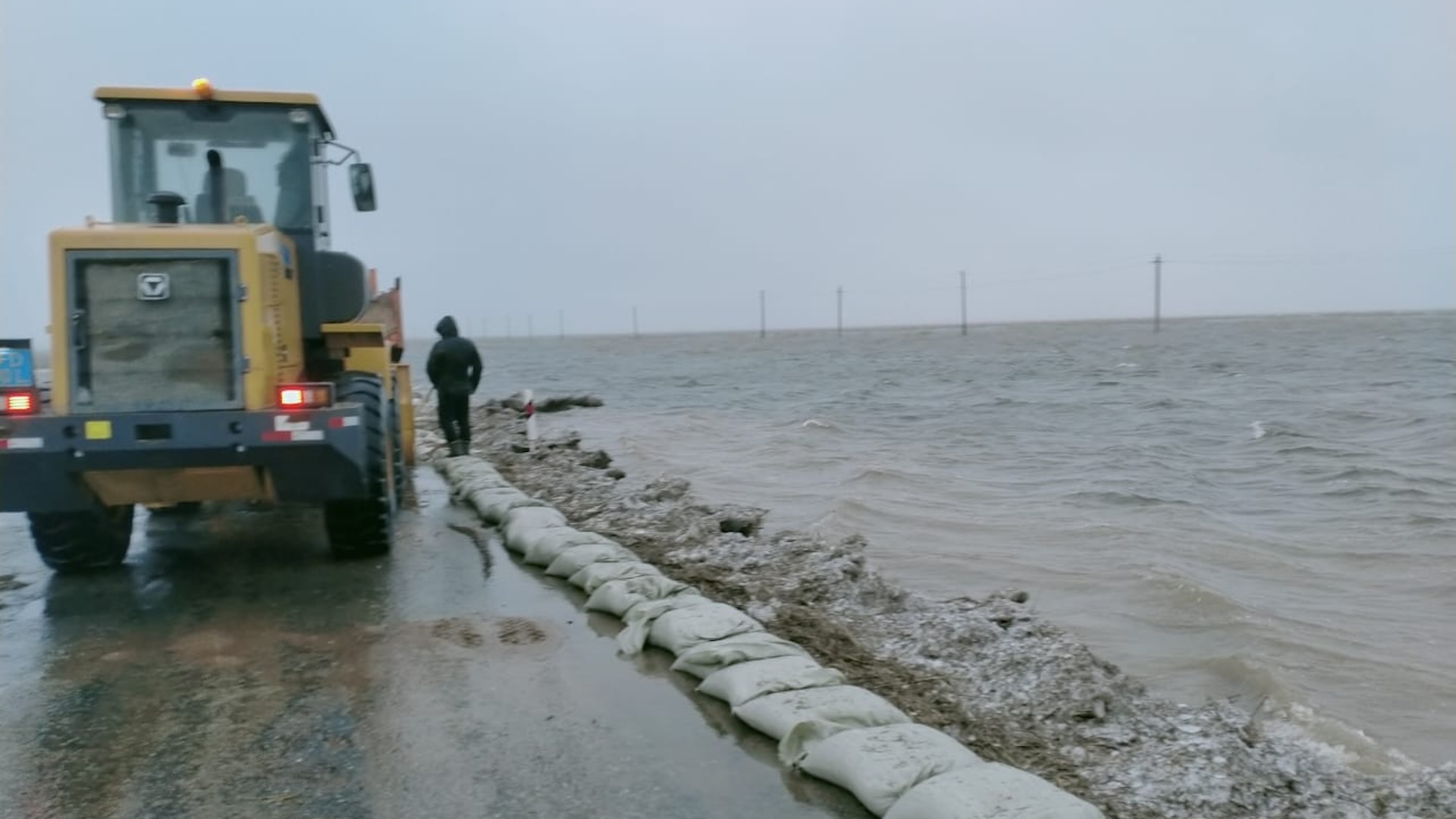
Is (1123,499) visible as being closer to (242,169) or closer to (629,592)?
(629,592)

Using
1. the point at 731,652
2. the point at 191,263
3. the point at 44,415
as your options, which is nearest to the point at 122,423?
the point at 44,415

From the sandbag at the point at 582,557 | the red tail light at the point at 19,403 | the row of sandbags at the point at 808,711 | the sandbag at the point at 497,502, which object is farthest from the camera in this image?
the sandbag at the point at 497,502

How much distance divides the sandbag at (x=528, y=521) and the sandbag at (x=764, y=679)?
3393 millimetres

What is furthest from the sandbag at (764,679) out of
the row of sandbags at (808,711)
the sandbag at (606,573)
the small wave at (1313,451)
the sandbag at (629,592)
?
the small wave at (1313,451)

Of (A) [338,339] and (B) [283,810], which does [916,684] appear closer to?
(B) [283,810]

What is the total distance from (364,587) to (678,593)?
2254 mm

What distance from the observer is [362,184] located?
8.52 m

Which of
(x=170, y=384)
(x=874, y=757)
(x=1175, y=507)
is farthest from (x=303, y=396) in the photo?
(x=1175, y=507)

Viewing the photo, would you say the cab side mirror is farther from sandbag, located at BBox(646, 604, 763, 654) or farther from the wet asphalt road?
sandbag, located at BBox(646, 604, 763, 654)

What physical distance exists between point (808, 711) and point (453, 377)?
9.34m

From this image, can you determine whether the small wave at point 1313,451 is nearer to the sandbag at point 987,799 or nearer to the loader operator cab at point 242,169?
the loader operator cab at point 242,169

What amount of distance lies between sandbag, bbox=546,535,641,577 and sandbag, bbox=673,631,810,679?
6.09ft

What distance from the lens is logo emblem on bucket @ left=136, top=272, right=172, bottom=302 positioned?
6.67 meters

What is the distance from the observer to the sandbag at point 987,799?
138 inches
